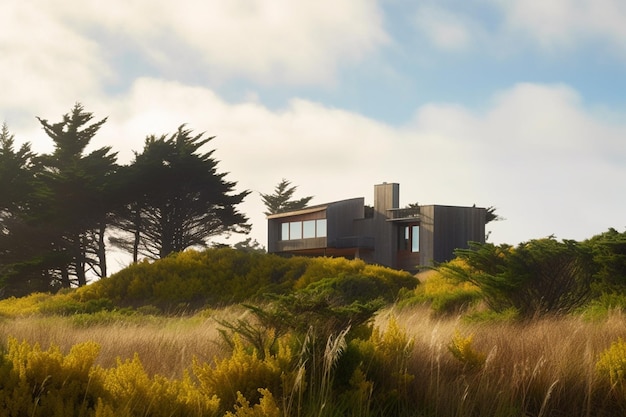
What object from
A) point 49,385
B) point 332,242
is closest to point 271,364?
point 49,385

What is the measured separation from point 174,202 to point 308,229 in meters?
7.19

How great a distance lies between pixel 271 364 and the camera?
17.2ft

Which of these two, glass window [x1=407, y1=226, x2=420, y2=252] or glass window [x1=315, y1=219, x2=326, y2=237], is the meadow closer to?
glass window [x1=407, y1=226, x2=420, y2=252]

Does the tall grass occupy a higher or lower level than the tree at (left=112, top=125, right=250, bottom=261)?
lower

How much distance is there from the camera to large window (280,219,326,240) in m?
37.6

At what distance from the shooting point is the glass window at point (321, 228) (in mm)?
37281

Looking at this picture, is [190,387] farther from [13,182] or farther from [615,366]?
[13,182]

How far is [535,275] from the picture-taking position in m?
12.1

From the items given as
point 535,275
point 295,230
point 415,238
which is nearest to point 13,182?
point 295,230

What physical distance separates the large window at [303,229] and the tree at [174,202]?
10.1 feet

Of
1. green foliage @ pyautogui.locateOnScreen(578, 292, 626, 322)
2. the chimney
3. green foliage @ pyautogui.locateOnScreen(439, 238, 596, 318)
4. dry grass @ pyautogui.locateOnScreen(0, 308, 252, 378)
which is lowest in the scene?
dry grass @ pyautogui.locateOnScreen(0, 308, 252, 378)

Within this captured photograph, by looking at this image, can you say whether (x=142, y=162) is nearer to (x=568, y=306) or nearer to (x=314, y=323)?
(x=568, y=306)

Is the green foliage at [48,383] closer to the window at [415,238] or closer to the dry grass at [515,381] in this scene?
the dry grass at [515,381]

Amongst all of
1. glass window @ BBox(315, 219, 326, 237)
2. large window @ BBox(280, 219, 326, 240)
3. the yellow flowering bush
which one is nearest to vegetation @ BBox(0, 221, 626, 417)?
the yellow flowering bush
